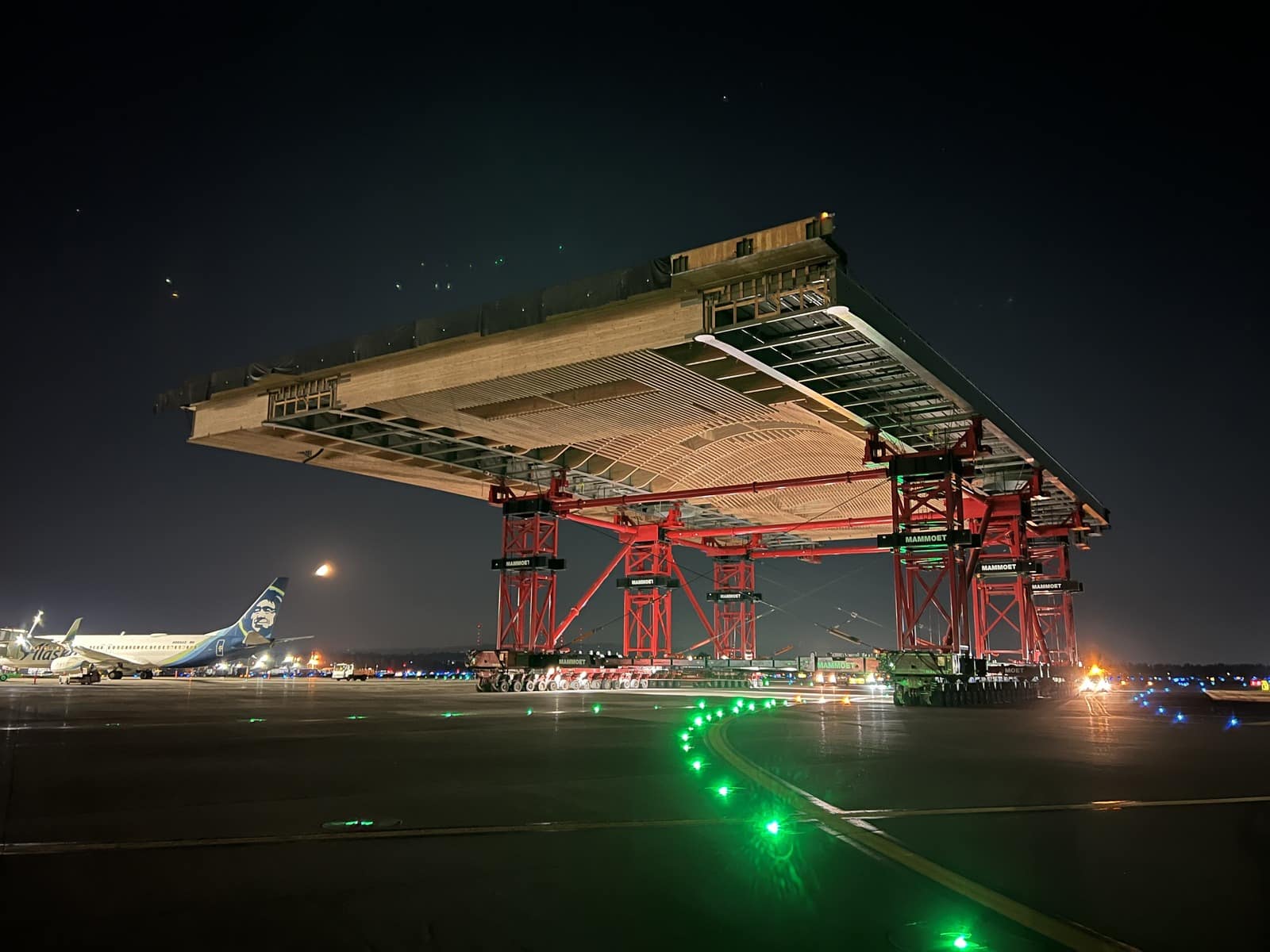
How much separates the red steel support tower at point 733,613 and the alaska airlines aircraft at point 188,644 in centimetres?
3551

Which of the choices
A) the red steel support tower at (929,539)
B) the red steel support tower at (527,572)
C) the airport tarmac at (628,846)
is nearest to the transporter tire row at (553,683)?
the red steel support tower at (527,572)

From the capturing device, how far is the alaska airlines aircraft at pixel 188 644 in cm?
5828

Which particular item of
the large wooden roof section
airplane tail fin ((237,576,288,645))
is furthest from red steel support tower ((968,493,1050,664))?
airplane tail fin ((237,576,288,645))

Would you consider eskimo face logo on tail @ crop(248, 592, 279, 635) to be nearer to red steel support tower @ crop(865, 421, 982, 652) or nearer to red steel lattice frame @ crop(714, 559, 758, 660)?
red steel lattice frame @ crop(714, 559, 758, 660)

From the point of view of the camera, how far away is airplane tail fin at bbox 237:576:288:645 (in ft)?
192

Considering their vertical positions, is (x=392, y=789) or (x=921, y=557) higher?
(x=921, y=557)

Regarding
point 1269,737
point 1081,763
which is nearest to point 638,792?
point 1081,763

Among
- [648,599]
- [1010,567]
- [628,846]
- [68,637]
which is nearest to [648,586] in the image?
[648,599]

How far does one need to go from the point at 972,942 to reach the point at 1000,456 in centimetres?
4310

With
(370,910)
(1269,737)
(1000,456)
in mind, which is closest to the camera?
(370,910)

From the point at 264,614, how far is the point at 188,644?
562 centimetres

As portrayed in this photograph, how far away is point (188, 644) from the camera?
58.9 m

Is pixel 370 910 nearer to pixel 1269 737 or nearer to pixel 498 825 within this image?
pixel 498 825

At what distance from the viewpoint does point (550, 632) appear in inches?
1962
